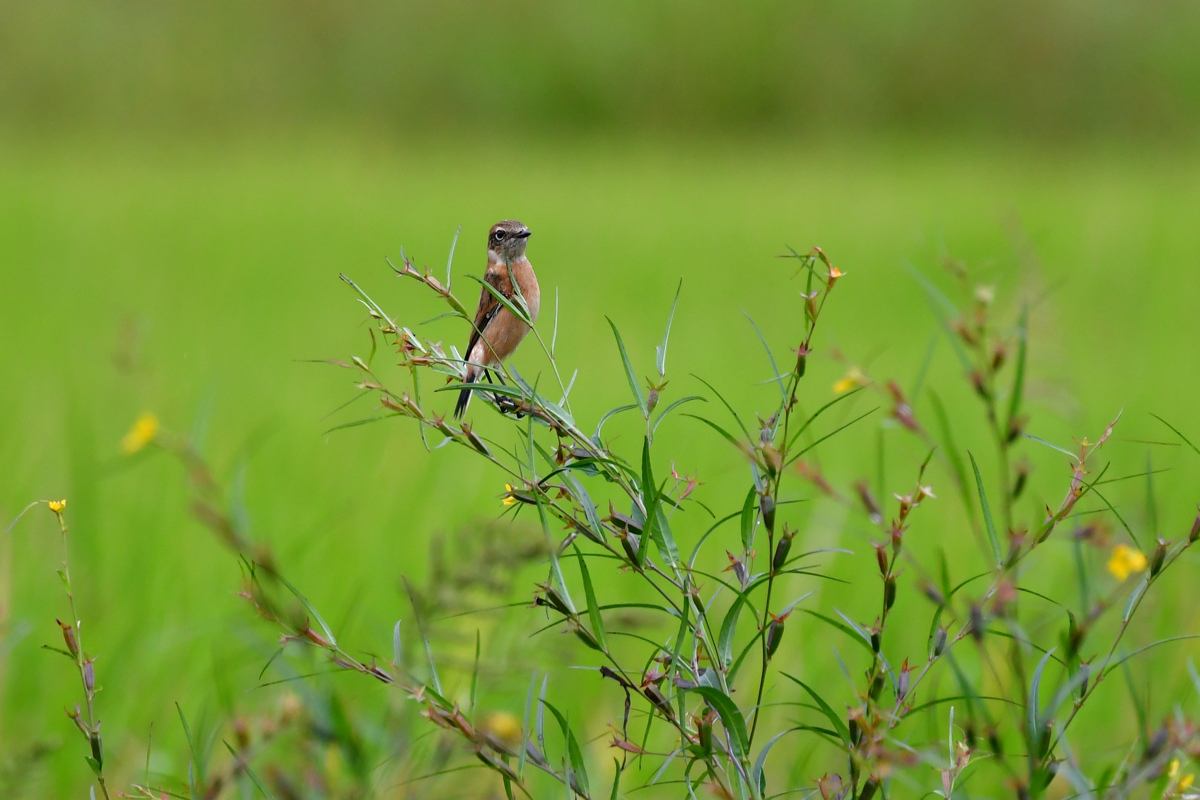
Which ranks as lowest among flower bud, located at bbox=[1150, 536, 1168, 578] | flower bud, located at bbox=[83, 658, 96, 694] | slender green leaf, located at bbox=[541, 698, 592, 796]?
slender green leaf, located at bbox=[541, 698, 592, 796]

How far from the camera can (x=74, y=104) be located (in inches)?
579

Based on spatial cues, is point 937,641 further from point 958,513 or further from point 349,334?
point 349,334

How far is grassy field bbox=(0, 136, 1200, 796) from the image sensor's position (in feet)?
8.54

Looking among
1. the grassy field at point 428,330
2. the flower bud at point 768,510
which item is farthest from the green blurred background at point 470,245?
the flower bud at point 768,510

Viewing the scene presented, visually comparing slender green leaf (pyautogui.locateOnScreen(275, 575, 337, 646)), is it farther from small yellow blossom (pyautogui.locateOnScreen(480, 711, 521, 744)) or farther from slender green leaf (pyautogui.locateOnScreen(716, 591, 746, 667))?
small yellow blossom (pyautogui.locateOnScreen(480, 711, 521, 744))

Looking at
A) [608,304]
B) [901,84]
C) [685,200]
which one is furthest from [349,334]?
[901,84]

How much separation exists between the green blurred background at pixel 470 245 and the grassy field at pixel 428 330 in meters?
0.03

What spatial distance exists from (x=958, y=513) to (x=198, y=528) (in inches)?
94.1

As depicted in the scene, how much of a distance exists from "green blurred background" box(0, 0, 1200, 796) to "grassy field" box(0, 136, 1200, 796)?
3cm

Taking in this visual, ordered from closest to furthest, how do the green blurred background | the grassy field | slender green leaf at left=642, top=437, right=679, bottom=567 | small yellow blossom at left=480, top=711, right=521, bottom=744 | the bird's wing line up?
slender green leaf at left=642, top=437, right=679, bottom=567 < small yellow blossom at left=480, top=711, right=521, bottom=744 < the bird's wing < the grassy field < the green blurred background

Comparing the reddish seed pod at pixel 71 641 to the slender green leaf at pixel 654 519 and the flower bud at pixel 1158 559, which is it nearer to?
the slender green leaf at pixel 654 519

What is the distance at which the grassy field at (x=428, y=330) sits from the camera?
2604 mm

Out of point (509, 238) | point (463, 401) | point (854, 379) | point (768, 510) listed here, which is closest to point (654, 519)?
point (768, 510)

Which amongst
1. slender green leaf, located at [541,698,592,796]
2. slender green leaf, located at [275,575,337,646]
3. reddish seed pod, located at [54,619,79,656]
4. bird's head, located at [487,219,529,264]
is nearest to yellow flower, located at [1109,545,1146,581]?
slender green leaf, located at [541,698,592,796]
